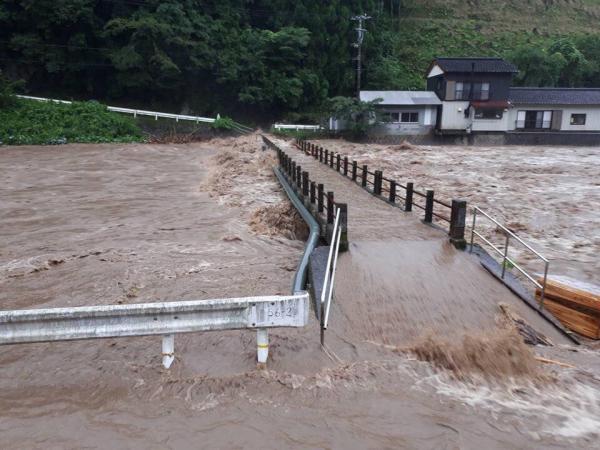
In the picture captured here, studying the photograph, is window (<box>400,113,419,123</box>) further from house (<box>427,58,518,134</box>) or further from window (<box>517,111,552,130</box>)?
window (<box>517,111,552,130</box>)

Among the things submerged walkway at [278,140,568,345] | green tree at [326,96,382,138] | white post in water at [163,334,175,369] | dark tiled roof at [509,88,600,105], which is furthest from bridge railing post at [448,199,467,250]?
dark tiled roof at [509,88,600,105]

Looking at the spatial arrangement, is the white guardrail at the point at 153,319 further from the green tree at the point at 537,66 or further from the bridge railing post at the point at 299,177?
the green tree at the point at 537,66

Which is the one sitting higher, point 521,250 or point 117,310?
point 117,310

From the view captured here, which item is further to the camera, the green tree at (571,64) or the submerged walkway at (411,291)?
the green tree at (571,64)

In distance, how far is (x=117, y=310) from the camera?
4406 mm

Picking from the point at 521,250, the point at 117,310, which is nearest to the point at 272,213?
the point at 521,250

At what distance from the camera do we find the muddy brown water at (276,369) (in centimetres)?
404

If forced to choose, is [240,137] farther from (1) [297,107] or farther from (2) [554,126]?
(2) [554,126]

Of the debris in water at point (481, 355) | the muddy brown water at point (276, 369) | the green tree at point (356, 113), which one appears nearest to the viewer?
the muddy brown water at point (276, 369)

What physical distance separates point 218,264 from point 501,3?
90307 millimetres

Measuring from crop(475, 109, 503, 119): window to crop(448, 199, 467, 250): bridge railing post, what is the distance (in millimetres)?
36221

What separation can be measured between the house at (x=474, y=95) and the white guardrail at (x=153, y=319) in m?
40.8

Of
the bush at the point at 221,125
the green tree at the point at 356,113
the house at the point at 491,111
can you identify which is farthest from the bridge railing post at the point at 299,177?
the bush at the point at 221,125

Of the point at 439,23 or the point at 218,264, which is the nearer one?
the point at 218,264
